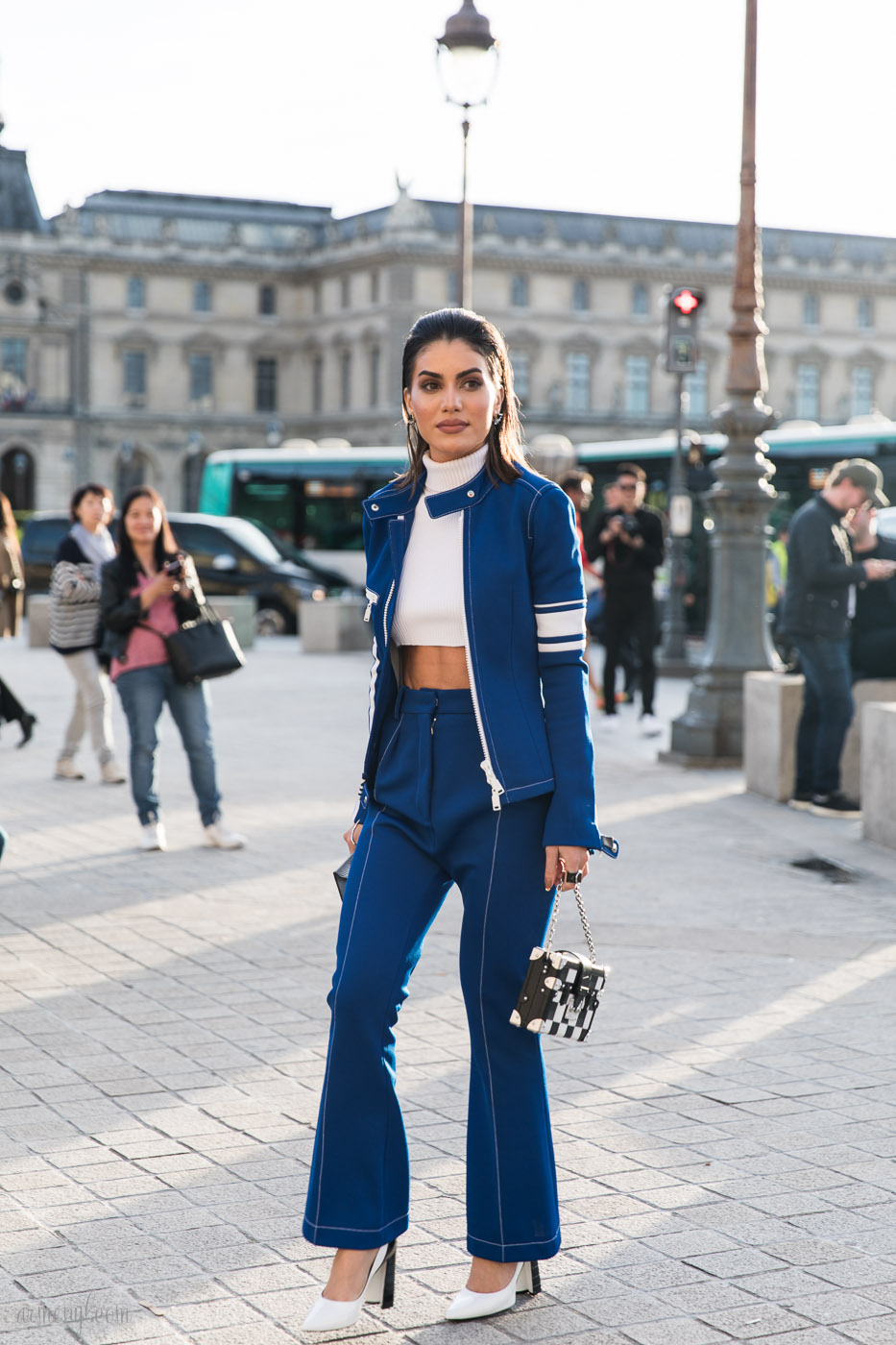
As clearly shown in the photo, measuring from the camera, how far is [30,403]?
83.1m

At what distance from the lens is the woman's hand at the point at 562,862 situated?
311cm

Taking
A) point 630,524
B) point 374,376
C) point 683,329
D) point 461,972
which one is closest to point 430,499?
point 461,972

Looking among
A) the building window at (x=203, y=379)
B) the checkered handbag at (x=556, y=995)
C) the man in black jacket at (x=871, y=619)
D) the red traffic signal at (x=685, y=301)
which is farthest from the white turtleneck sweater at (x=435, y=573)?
the building window at (x=203, y=379)

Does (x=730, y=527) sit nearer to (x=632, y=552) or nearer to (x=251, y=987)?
(x=632, y=552)

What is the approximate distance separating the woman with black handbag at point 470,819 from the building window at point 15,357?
3318 inches

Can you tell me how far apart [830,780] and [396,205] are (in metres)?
72.3

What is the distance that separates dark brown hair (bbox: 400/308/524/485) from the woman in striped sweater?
686 cm

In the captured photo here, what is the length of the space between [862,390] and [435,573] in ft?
284

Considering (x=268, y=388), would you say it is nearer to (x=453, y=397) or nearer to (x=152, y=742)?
(x=152, y=742)

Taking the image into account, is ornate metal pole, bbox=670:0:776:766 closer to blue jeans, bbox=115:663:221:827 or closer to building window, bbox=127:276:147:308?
blue jeans, bbox=115:663:221:827

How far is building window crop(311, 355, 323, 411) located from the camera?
85062 mm

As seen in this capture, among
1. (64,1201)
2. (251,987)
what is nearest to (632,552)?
(251,987)

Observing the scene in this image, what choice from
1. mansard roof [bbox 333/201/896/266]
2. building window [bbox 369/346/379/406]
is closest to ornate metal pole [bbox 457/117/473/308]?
building window [bbox 369/346/379/406]

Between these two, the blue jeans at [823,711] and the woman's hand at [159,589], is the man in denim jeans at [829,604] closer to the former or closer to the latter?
the blue jeans at [823,711]
